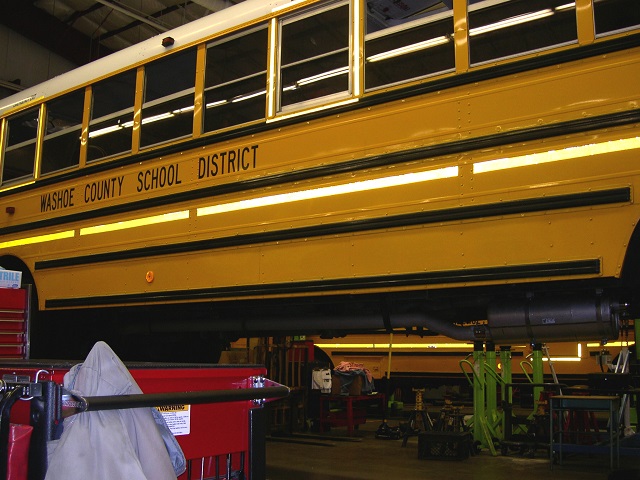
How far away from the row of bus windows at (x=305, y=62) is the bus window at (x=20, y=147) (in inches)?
7.9

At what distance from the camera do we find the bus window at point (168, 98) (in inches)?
174

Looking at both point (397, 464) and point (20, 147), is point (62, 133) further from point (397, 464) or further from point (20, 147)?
point (397, 464)

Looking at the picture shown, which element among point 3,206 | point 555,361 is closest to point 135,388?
point 3,206

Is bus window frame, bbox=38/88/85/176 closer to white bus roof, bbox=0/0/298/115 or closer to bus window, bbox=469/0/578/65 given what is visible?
white bus roof, bbox=0/0/298/115

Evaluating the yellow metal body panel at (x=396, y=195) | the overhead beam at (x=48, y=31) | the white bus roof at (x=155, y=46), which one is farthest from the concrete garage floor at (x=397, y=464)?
the overhead beam at (x=48, y=31)

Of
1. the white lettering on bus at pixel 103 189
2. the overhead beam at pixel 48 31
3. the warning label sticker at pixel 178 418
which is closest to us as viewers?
the warning label sticker at pixel 178 418

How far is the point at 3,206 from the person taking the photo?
18.1 ft

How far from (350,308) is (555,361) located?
6.46m

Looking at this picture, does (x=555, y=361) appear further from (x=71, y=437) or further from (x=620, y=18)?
(x=71, y=437)

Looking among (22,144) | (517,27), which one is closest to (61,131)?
(22,144)

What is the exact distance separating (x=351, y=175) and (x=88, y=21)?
10684 millimetres

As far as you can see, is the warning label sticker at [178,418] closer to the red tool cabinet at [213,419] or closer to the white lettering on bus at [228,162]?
the red tool cabinet at [213,419]

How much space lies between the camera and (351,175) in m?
3.72

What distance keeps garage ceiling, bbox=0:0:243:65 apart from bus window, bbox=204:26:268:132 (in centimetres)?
753
